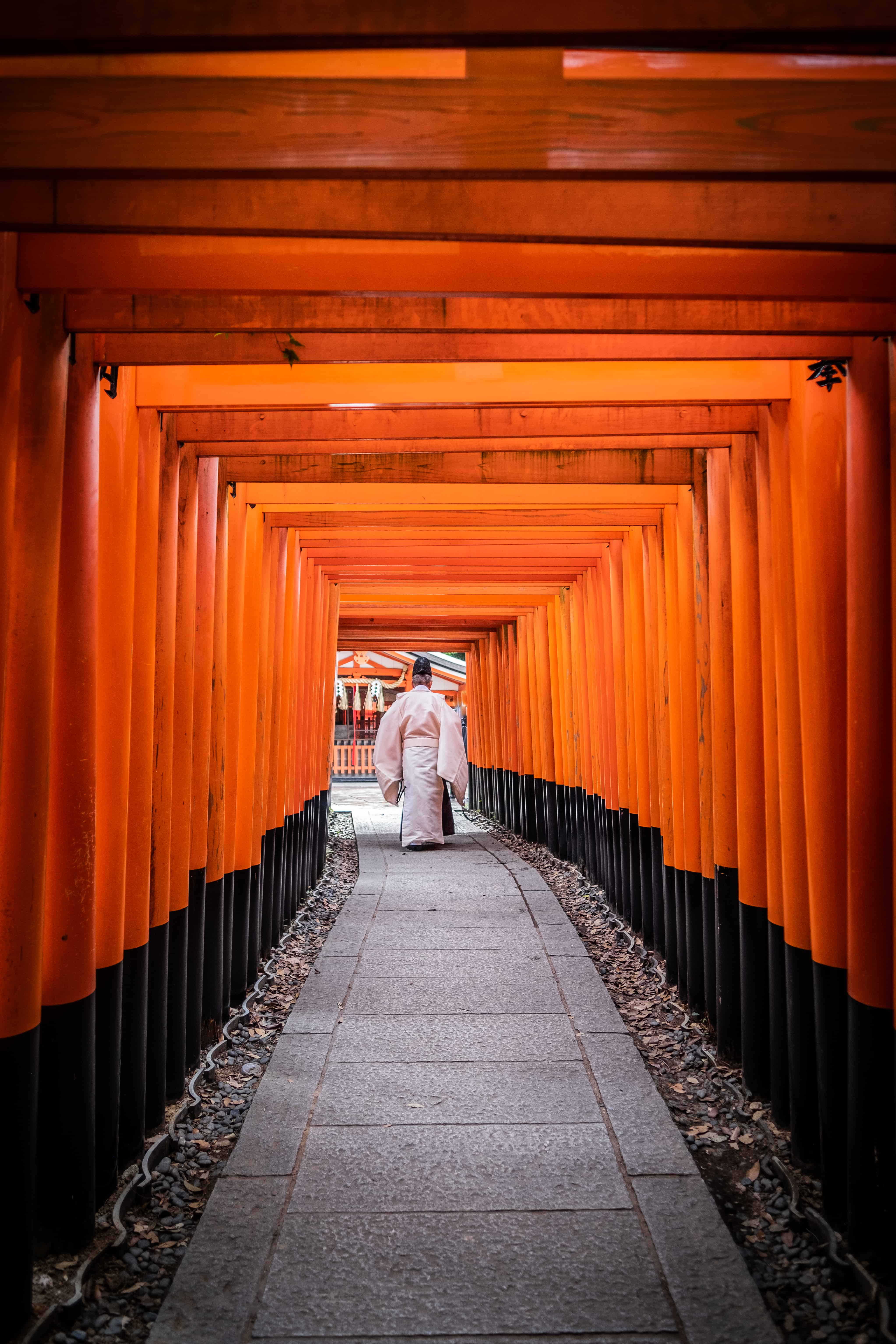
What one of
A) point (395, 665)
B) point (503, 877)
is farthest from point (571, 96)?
point (395, 665)

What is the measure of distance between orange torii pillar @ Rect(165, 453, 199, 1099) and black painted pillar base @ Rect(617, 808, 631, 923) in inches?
150

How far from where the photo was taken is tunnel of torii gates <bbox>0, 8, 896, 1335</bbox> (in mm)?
1927

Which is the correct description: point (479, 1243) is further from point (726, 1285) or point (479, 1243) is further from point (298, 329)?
point (298, 329)

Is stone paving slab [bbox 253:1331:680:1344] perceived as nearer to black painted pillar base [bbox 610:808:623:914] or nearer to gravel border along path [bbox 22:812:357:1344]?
gravel border along path [bbox 22:812:357:1344]

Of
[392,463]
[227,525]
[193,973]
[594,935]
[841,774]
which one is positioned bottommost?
[594,935]

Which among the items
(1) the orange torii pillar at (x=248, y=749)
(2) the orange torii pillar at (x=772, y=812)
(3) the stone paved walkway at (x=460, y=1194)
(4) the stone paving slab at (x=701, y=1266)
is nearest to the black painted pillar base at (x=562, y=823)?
(3) the stone paved walkway at (x=460, y=1194)

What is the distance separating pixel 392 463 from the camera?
494 centimetres

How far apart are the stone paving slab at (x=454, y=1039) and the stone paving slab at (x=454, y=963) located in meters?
0.78

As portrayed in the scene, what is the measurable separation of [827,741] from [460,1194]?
1833mm

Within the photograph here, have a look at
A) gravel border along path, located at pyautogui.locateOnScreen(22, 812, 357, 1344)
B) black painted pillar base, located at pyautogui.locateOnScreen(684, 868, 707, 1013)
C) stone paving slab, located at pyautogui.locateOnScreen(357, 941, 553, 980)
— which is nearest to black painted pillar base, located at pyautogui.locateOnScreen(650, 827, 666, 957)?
stone paving slab, located at pyautogui.locateOnScreen(357, 941, 553, 980)

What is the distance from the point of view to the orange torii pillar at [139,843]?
3.30 meters

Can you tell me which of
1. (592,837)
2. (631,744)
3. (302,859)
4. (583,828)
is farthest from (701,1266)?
(583,828)

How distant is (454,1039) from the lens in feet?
14.6

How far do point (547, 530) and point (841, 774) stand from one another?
4039 mm
